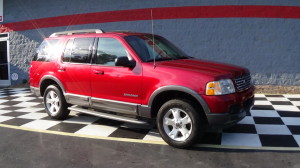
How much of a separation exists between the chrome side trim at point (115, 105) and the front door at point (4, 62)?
30.3ft

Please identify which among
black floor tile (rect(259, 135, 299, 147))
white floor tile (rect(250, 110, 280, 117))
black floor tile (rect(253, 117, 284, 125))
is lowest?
black floor tile (rect(259, 135, 299, 147))

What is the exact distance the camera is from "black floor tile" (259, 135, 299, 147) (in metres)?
4.24

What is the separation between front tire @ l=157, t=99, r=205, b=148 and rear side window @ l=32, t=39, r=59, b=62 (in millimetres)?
2906

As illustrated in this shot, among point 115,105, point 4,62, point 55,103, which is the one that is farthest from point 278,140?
point 4,62

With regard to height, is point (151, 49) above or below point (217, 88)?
above

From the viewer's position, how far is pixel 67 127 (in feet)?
17.7

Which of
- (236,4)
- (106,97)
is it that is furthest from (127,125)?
(236,4)

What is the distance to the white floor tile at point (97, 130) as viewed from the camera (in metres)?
4.97

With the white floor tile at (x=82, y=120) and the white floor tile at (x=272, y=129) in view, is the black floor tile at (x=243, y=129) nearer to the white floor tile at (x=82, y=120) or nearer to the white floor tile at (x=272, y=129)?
the white floor tile at (x=272, y=129)

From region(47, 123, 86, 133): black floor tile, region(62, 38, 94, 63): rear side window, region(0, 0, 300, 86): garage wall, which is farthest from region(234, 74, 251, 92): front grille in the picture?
region(0, 0, 300, 86): garage wall

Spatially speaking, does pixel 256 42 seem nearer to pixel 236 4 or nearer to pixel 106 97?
pixel 236 4

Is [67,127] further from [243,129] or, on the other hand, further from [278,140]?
[278,140]

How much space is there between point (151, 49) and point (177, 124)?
1.42 metres

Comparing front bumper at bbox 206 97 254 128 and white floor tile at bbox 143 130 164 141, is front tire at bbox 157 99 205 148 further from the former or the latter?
white floor tile at bbox 143 130 164 141
